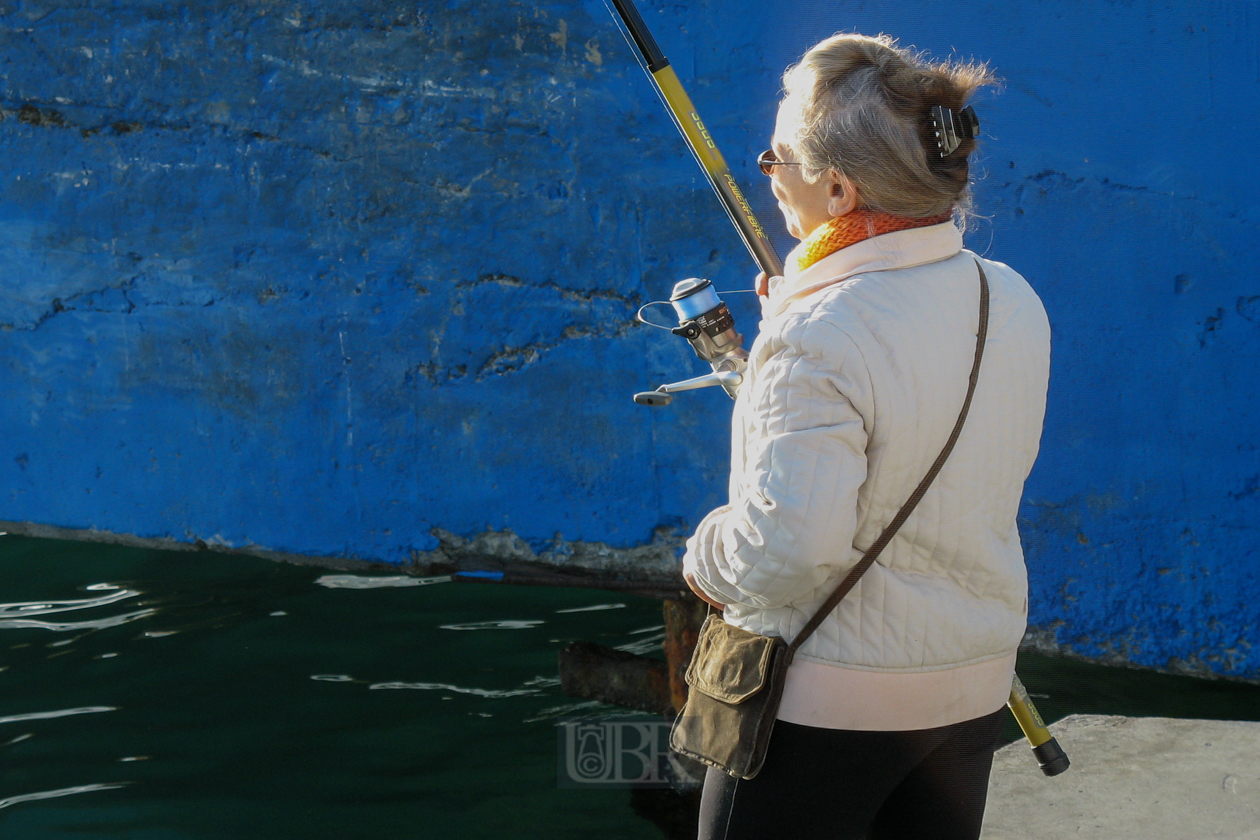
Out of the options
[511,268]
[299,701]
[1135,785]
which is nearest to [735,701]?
[1135,785]

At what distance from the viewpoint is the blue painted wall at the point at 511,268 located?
3.06 m

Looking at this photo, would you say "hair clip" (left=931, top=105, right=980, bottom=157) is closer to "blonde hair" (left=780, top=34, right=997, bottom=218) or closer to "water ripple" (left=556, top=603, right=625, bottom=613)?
"blonde hair" (left=780, top=34, right=997, bottom=218)

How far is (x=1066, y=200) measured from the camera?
314 cm

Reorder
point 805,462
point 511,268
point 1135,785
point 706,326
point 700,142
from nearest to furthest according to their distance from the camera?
point 805,462
point 706,326
point 700,142
point 1135,785
point 511,268

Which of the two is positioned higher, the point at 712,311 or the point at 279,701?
the point at 712,311

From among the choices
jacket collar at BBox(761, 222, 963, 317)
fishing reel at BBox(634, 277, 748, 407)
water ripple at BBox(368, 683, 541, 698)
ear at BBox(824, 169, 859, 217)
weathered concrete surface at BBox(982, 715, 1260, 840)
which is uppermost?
ear at BBox(824, 169, 859, 217)

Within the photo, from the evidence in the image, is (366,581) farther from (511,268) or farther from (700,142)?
(700,142)

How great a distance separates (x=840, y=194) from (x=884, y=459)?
0.33 meters

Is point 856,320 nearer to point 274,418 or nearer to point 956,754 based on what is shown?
point 956,754

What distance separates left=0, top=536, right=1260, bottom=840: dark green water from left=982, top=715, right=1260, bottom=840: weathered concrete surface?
0.76 meters

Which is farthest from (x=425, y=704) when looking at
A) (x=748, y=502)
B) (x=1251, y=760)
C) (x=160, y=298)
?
(x=748, y=502)

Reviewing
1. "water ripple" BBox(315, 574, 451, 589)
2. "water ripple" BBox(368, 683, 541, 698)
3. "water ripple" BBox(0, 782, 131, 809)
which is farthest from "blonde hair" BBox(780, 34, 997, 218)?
"water ripple" BBox(315, 574, 451, 589)

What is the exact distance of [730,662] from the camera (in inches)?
52.8

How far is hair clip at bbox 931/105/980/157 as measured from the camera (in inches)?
49.9
